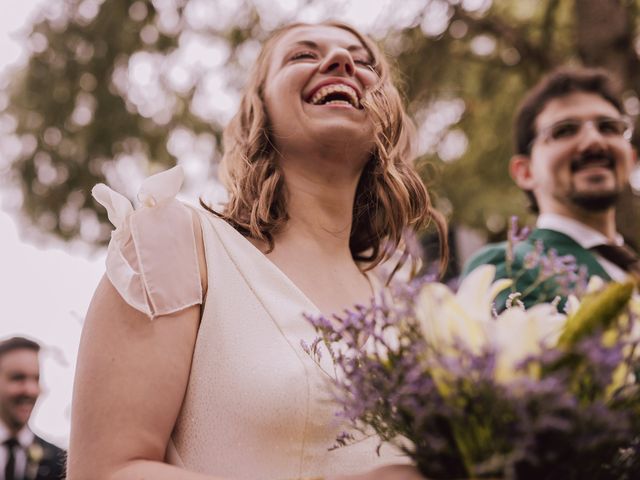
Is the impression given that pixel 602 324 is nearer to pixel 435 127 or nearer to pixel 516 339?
pixel 516 339

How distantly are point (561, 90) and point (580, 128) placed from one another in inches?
11.1

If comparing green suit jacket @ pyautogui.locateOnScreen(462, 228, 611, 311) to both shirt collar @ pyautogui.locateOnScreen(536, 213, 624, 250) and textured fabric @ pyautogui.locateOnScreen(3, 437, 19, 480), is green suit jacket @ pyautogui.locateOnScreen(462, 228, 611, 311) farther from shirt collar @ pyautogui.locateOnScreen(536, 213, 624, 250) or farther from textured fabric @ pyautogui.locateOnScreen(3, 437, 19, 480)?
textured fabric @ pyautogui.locateOnScreen(3, 437, 19, 480)

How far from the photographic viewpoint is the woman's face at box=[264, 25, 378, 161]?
2.54 meters

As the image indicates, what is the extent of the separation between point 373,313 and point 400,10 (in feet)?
18.9

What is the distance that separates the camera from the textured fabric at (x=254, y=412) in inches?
79.3

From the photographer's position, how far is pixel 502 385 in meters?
1.23

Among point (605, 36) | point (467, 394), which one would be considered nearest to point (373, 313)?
point (467, 394)

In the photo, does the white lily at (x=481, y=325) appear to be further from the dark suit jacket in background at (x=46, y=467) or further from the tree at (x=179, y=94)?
the tree at (x=179, y=94)

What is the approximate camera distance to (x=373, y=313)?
1409 millimetres

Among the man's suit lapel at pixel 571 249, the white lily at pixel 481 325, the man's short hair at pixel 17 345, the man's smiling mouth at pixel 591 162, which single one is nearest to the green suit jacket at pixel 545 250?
the man's suit lapel at pixel 571 249

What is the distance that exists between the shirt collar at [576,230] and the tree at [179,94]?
3.50 m

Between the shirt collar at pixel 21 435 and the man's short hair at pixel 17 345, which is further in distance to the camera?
the man's short hair at pixel 17 345

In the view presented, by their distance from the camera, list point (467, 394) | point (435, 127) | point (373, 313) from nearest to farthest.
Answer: point (467, 394)
point (373, 313)
point (435, 127)

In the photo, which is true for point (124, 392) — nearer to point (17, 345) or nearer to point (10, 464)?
point (10, 464)
